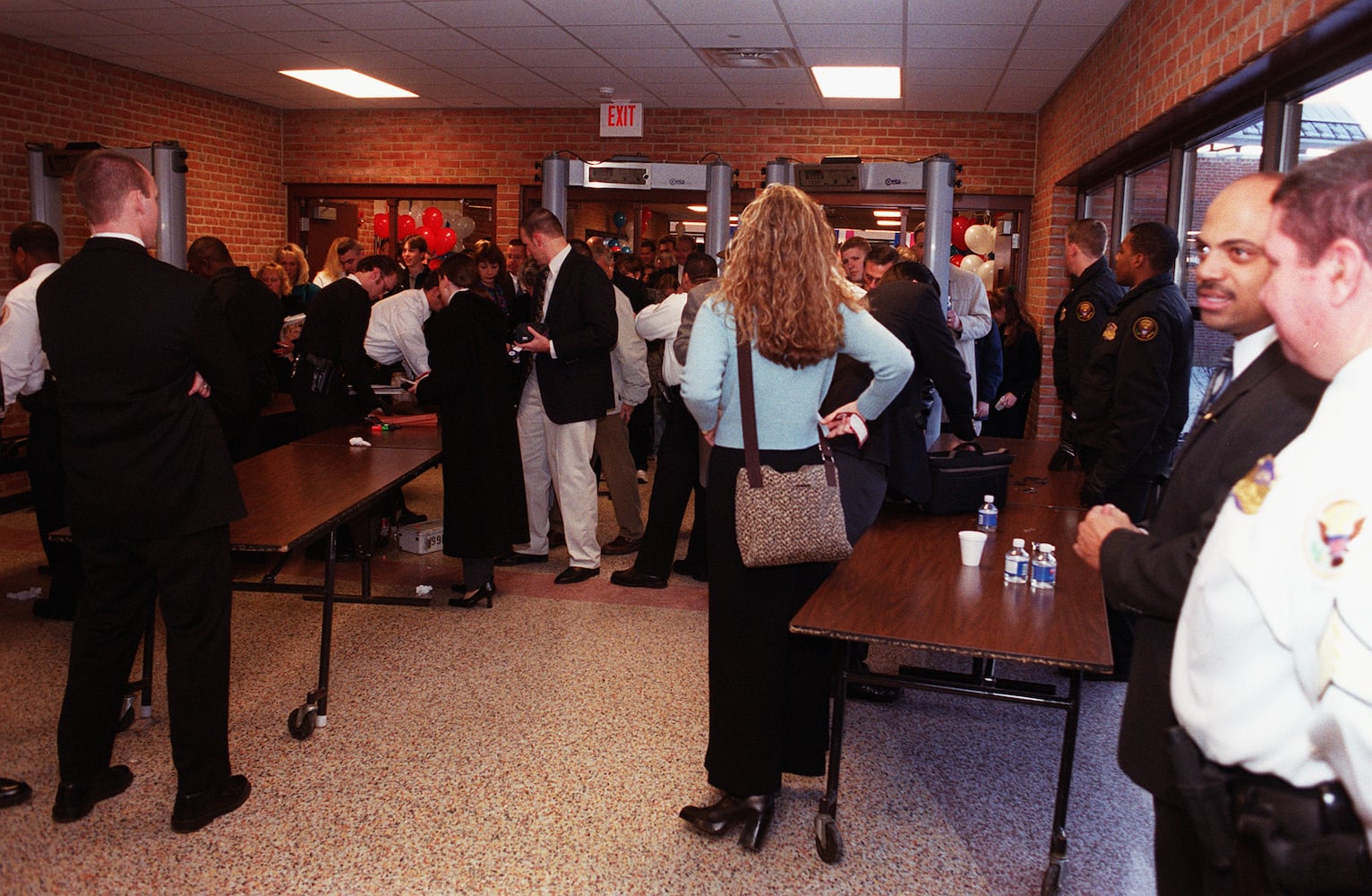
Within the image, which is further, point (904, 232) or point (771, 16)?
point (904, 232)

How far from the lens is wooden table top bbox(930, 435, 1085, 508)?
139 inches

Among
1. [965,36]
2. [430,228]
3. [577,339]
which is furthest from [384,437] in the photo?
[430,228]

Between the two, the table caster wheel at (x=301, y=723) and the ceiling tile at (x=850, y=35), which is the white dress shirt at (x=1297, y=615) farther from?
the ceiling tile at (x=850, y=35)

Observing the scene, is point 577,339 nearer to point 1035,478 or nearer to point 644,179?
point 1035,478

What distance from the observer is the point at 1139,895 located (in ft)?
7.93

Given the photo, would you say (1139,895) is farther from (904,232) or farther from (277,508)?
(904,232)

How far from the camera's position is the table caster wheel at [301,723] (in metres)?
3.12

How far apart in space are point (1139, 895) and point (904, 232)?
7.12m

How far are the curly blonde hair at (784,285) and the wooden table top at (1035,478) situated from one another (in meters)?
1.44

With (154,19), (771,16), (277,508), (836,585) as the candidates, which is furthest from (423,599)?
(154,19)

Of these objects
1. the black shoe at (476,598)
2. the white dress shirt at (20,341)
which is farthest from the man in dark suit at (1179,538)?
the white dress shirt at (20,341)

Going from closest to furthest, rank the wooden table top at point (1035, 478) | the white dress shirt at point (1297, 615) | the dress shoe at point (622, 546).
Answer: the white dress shirt at point (1297, 615), the wooden table top at point (1035, 478), the dress shoe at point (622, 546)

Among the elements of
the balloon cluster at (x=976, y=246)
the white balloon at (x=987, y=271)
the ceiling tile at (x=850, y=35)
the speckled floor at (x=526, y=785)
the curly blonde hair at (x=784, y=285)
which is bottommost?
the speckled floor at (x=526, y=785)

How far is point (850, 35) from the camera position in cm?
632
